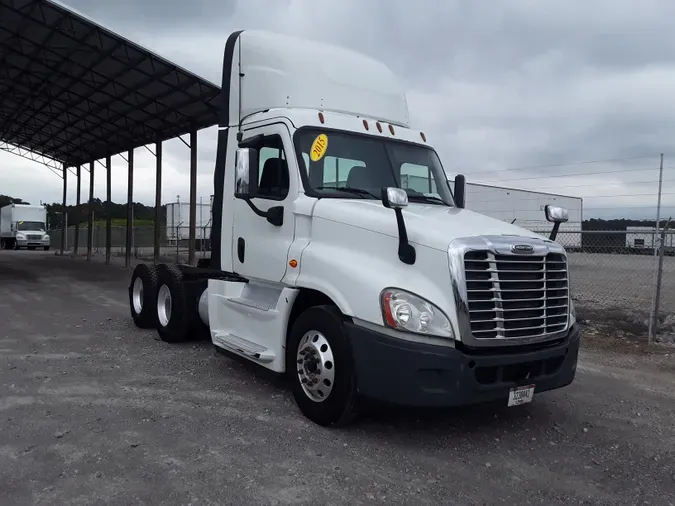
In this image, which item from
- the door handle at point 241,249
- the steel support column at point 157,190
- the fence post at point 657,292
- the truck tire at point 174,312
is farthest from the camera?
the steel support column at point 157,190

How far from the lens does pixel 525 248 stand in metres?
4.53

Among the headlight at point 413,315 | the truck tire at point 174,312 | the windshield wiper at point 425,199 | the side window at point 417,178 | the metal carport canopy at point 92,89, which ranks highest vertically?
the metal carport canopy at point 92,89

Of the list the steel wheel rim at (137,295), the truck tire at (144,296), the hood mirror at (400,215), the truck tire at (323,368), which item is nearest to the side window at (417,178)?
the hood mirror at (400,215)

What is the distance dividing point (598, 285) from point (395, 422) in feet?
41.2

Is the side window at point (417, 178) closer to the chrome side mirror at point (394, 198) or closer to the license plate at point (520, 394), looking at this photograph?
the chrome side mirror at point (394, 198)

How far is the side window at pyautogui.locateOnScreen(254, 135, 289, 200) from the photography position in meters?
5.52

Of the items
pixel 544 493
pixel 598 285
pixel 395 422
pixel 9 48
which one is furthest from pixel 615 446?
pixel 9 48

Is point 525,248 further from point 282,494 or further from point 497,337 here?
point 282,494

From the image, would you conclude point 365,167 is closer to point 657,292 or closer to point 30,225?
point 657,292

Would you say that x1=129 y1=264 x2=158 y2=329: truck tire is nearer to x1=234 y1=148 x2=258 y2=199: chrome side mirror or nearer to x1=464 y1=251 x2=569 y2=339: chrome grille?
x1=234 y1=148 x2=258 y2=199: chrome side mirror

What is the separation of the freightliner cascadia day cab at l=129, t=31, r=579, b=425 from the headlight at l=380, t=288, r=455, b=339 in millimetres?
10

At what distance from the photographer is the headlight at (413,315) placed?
4.25 m

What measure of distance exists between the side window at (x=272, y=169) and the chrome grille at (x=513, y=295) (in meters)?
2.07

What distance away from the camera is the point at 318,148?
5453 millimetres
